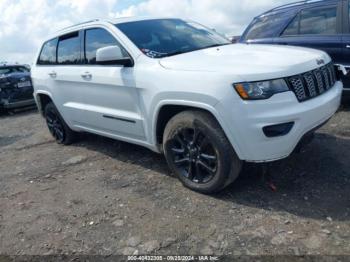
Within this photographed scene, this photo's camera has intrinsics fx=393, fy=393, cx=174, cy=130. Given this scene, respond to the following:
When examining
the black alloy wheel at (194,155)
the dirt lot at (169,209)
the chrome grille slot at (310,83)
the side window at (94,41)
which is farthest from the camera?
the side window at (94,41)

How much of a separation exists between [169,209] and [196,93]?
3.70ft

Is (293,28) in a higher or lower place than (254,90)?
lower

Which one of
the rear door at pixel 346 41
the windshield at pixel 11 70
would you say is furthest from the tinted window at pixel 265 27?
the windshield at pixel 11 70

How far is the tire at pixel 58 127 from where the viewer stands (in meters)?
6.16

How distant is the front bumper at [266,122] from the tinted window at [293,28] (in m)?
3.45

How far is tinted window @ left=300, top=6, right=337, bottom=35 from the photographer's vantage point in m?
6.21

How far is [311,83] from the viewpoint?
140 inches

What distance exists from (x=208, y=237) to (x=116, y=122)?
6.43 ft

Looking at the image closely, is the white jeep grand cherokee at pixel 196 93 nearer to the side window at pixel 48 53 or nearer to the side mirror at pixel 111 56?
the side mirror at pixel 111 56

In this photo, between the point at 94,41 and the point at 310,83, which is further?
the point at 94,41

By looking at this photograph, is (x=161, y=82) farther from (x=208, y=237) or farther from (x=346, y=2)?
(x=346, y=2)

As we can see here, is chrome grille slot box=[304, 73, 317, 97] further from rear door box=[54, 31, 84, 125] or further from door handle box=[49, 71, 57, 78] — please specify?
door handle box=[49, 71, 57, 78]

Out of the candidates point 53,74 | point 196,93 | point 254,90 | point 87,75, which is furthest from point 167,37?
point 53,74

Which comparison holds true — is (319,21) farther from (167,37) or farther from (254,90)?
(254,90)
